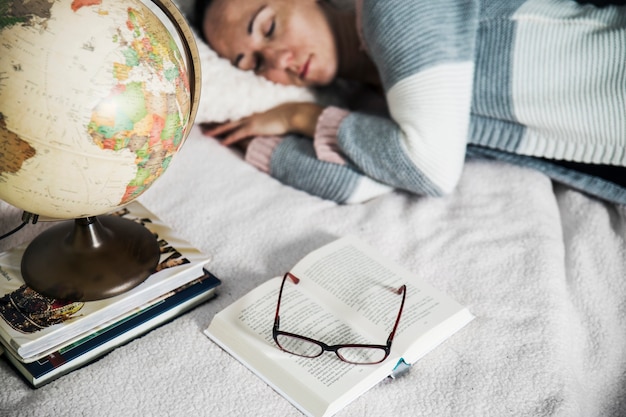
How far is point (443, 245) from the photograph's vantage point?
122cm

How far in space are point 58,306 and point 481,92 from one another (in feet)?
3.23

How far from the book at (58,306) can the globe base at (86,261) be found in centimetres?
1

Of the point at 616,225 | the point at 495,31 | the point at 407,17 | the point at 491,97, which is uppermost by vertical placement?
the point at 407,17

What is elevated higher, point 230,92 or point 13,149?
point 13,149

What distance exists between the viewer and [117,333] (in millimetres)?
954

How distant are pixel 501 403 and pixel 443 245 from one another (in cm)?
39

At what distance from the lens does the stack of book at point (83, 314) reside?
2.93 feet

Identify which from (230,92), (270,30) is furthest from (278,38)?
(230,92)

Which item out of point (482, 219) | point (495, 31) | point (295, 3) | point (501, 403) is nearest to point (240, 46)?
point (295, 3)

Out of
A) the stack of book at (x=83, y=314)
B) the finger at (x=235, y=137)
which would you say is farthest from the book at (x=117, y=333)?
the finger at (x=235, y=137)

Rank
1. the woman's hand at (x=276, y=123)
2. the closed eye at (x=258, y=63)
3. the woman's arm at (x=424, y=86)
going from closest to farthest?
the woman's arm at (x=424, y=86) → the woman's hand at (x=276, y=123) → the closed eye at (x=258, y=63)

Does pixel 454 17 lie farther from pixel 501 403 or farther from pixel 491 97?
pixel 501 403

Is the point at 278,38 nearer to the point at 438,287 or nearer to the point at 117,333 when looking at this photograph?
the point at 438,287

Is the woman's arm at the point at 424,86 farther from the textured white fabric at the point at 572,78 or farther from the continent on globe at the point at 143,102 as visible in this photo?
the continent on globe at the point at 143,102
